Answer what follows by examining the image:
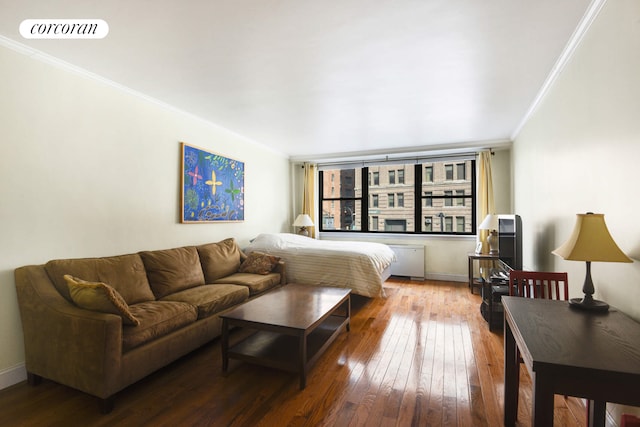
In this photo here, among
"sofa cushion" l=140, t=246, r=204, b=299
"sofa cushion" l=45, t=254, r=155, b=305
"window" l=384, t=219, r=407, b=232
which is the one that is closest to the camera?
"sofa cushion" l=45, t=254, r=155, b=305

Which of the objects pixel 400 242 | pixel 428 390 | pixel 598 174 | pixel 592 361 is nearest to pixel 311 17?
pixel 598 174

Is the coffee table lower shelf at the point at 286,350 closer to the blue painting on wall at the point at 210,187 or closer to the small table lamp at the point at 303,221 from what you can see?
the blue painting on wall at the point at 210,187

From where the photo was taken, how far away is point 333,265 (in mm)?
3910

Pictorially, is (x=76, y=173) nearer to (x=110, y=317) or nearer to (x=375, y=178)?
(x=110, y=317)

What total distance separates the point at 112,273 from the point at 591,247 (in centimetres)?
330

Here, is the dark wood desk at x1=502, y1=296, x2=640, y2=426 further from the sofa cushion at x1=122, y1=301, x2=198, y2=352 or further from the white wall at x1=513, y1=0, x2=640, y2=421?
the sofa cushion at x1=122, y1=301, x2=198, y2=352

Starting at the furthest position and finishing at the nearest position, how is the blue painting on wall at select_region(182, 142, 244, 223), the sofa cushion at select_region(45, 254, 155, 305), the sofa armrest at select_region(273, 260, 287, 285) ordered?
1. the sofa armrest at select_region(273, 260, 287, 285)
2. the blue painting on wall at select_region(182, 142, 244, 223)
3. the sofa cushion at select_region(45, 254, 155, 305)

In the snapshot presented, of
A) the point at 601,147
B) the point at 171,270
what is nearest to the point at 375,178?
the point at 171,270

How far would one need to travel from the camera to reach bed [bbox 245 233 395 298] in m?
3.80

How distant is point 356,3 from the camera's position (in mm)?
1719

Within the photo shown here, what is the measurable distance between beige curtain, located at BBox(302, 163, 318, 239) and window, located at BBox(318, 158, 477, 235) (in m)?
0.28

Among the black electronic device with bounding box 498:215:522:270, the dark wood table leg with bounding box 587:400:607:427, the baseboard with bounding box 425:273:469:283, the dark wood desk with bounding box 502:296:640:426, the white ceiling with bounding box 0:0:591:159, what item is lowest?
the baseboard with bounding box 425:273:469:283

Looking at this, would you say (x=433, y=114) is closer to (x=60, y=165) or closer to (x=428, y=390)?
(x=428, y=390)

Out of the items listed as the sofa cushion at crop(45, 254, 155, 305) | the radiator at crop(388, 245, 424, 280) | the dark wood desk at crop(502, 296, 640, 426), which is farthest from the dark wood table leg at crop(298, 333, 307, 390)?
the radiator at crop(388, 245, 424, 280)
